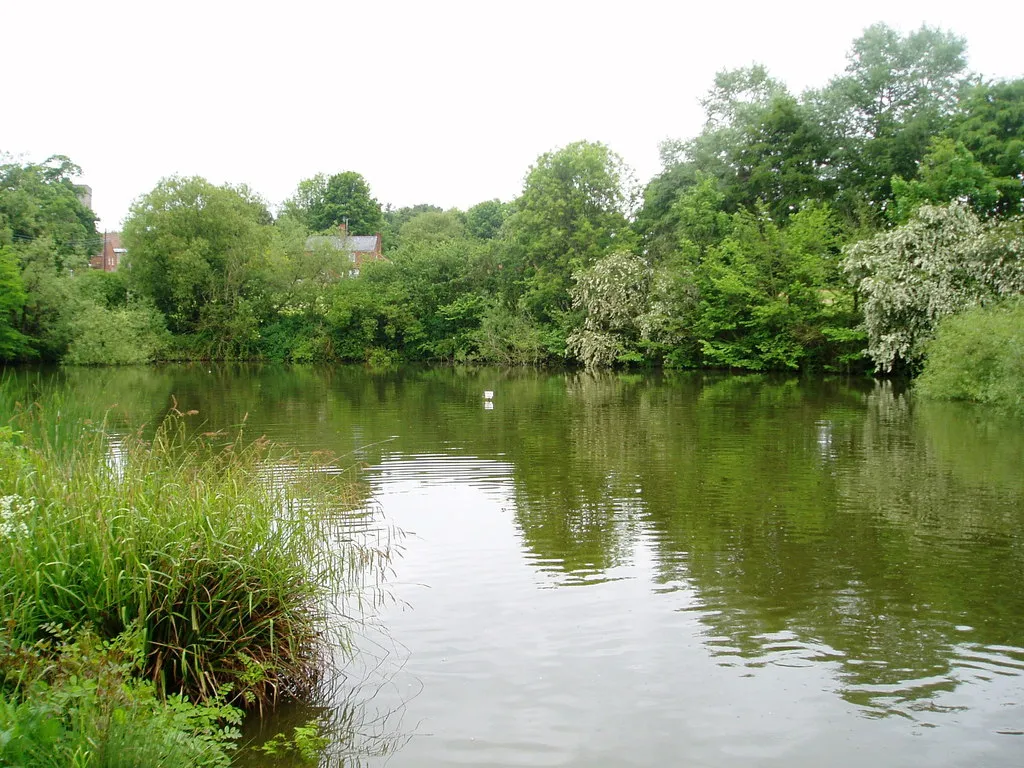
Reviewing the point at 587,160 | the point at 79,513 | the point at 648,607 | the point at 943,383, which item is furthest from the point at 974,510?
the point at 587,160

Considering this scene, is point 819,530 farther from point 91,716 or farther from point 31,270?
point 31,270

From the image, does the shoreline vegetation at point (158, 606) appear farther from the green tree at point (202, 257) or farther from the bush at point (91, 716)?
the green tree at point (202, 257)

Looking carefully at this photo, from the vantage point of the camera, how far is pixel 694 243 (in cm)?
4250

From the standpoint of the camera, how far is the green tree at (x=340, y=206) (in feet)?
288

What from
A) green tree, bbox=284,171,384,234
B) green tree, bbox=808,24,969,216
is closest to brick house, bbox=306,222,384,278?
green tree, bbox=284,171,384,234

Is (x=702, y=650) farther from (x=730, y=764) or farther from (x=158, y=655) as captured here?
(x=158, y=655)

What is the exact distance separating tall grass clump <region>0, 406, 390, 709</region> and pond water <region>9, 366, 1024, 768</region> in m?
0.61

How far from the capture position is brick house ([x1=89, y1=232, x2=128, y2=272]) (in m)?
82.0

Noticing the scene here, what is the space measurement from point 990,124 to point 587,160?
21093mm

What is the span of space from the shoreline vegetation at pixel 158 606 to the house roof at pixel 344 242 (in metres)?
53.7

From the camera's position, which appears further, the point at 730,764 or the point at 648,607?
the point at 648,607

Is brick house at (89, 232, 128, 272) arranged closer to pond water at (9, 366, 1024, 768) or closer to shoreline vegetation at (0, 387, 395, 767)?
pond water at (9, 366, 1024, 768)

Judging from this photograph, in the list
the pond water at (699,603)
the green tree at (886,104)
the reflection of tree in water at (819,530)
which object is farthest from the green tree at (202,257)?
the reflection of tree in water at (819,530)

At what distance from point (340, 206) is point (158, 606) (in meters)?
85.9
